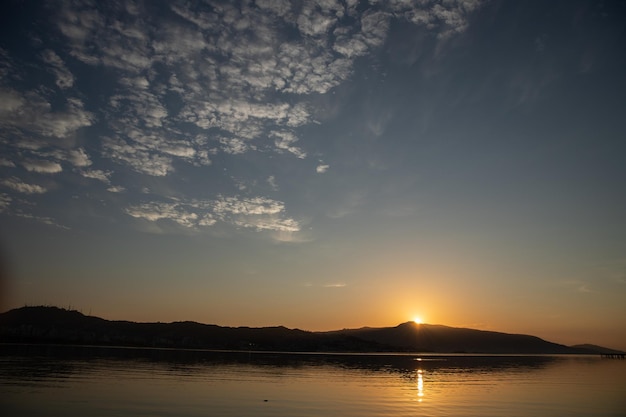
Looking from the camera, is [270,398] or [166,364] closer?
[270,398]

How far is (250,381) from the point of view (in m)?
63.1

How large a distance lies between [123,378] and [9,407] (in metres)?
27.0

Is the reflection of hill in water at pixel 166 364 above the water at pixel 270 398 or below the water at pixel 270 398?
below

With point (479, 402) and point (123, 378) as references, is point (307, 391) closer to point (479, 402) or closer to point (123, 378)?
point (479, 402)

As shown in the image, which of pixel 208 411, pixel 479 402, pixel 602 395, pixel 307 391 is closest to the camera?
pixel 208 411

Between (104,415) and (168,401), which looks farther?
(168,401)

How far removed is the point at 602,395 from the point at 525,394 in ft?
31.9

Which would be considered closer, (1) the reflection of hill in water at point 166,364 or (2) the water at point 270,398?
(2) the water at point 270,398

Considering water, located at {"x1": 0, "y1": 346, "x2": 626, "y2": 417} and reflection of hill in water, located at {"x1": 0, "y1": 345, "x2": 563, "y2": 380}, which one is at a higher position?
water, located at {"x1": 0, "y1": 346, "x2": 626, "y2": 417}

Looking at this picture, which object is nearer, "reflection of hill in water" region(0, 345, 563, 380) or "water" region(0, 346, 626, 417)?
"water" region(0, 346, 626, 417)

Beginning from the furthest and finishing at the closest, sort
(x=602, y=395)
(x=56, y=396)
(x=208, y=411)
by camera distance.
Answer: (x=602, y=395) < (x=56, y=396) < (x=208, y=411)

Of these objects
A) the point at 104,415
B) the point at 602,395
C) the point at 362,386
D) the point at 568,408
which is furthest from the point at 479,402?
the point at 104,415

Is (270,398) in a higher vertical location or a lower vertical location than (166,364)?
higher

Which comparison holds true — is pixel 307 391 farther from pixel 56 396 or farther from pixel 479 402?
pixel 56 396
